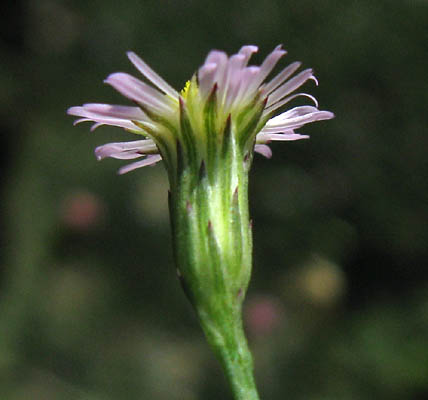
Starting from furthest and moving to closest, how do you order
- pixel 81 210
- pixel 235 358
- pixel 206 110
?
pixel 81 210, pixel 206 110, pixel 235 358

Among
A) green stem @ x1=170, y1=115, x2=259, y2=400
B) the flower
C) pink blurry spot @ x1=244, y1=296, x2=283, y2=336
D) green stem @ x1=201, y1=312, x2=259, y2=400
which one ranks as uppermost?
the flower

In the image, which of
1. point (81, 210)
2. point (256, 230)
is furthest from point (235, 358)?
point (81, 210)

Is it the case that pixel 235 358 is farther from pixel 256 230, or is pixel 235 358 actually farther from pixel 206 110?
pixel 256 230

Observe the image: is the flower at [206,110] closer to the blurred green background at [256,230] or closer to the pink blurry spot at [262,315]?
the blurred green background at [256,230]

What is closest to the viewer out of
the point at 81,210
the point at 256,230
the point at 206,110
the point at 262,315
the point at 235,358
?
the point at 235,358

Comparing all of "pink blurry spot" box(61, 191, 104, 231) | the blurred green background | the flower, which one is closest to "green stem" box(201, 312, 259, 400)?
the flower

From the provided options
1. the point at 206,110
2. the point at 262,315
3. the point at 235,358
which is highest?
the point at 206,110

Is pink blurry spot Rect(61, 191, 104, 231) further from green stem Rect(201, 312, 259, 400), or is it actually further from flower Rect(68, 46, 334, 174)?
green stem Rect(201, 312, 259, 400)

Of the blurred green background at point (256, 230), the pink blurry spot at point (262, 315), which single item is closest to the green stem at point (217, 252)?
the blurred green background at point (256, 230)

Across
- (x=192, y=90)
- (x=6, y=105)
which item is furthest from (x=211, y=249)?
(x=6, y=105)
